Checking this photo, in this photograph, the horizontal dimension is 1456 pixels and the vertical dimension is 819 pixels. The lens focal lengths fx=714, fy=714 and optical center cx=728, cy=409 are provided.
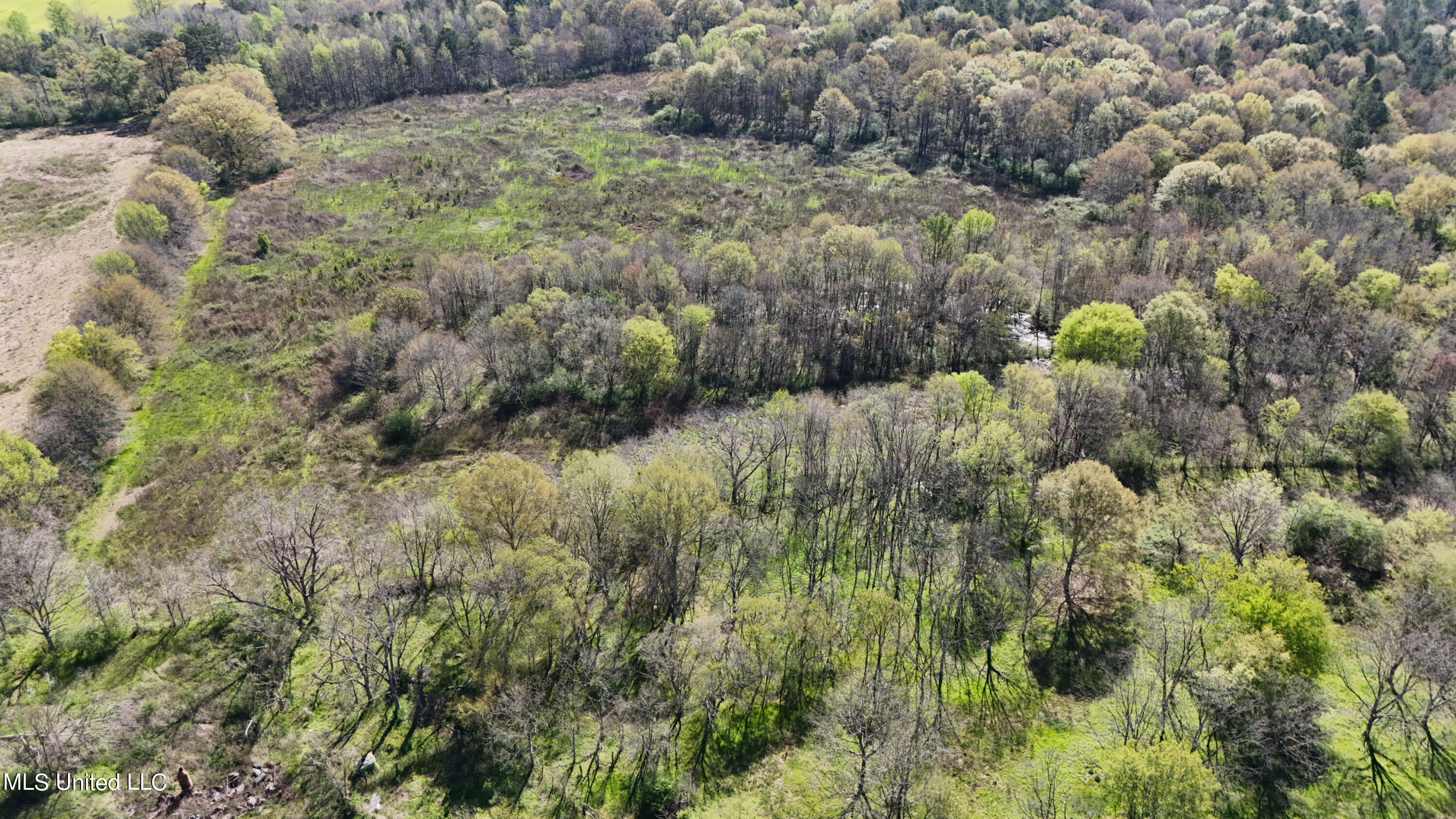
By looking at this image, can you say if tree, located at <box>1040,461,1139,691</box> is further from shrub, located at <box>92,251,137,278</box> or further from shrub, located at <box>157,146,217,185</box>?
shrub, located at <box>157,146,217,185</box>

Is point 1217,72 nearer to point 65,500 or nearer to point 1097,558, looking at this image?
point 1097,558

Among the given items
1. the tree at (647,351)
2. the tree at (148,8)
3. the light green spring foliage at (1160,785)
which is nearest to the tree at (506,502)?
the tree at (647,351)

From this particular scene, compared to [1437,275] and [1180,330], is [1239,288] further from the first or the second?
[1437,275]

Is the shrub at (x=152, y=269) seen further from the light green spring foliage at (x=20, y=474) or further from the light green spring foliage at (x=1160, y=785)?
the light green spring foliage at (x=1160, y=785)

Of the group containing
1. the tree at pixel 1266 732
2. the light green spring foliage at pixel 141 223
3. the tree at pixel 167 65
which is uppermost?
the tree at pixel 167 65

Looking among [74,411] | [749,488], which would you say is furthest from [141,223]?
[749,488]
